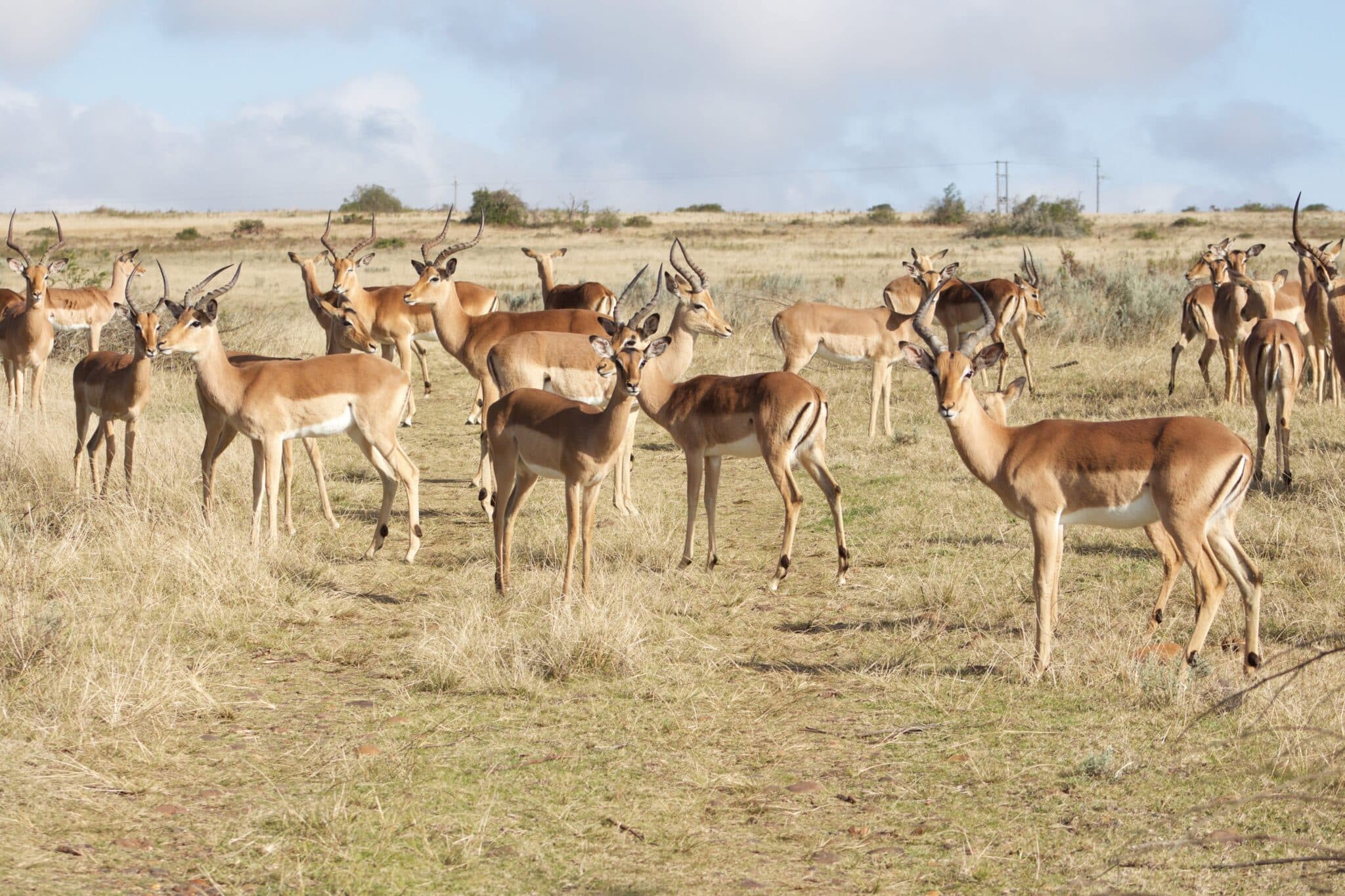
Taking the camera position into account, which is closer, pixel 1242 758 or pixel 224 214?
pixel 1242 758

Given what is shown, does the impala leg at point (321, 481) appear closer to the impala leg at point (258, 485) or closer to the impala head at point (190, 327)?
the impala leg at point (258, 485)

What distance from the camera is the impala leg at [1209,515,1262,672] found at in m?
6.38

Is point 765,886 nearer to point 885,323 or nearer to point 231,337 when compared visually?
point 885,323

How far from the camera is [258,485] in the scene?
9.39m

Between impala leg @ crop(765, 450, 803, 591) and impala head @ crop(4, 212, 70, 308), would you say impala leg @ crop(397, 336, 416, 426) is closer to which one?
impala head @ crop(4, 212, 70, 308)

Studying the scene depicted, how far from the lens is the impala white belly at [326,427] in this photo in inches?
359

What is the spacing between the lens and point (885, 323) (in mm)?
14016

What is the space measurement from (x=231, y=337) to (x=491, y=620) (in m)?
12.8

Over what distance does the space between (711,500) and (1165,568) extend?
9.92ft

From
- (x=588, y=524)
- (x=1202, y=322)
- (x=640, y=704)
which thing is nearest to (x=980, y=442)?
(x=640, y=704)

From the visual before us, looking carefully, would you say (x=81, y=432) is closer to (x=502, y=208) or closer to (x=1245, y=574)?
(x=1245, y=574)

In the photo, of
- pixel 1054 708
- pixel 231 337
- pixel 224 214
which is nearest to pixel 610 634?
pixel 1054 708

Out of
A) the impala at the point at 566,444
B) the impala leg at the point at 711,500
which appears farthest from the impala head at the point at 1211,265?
the impala at the point at 566,444

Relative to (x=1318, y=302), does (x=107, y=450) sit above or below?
below
